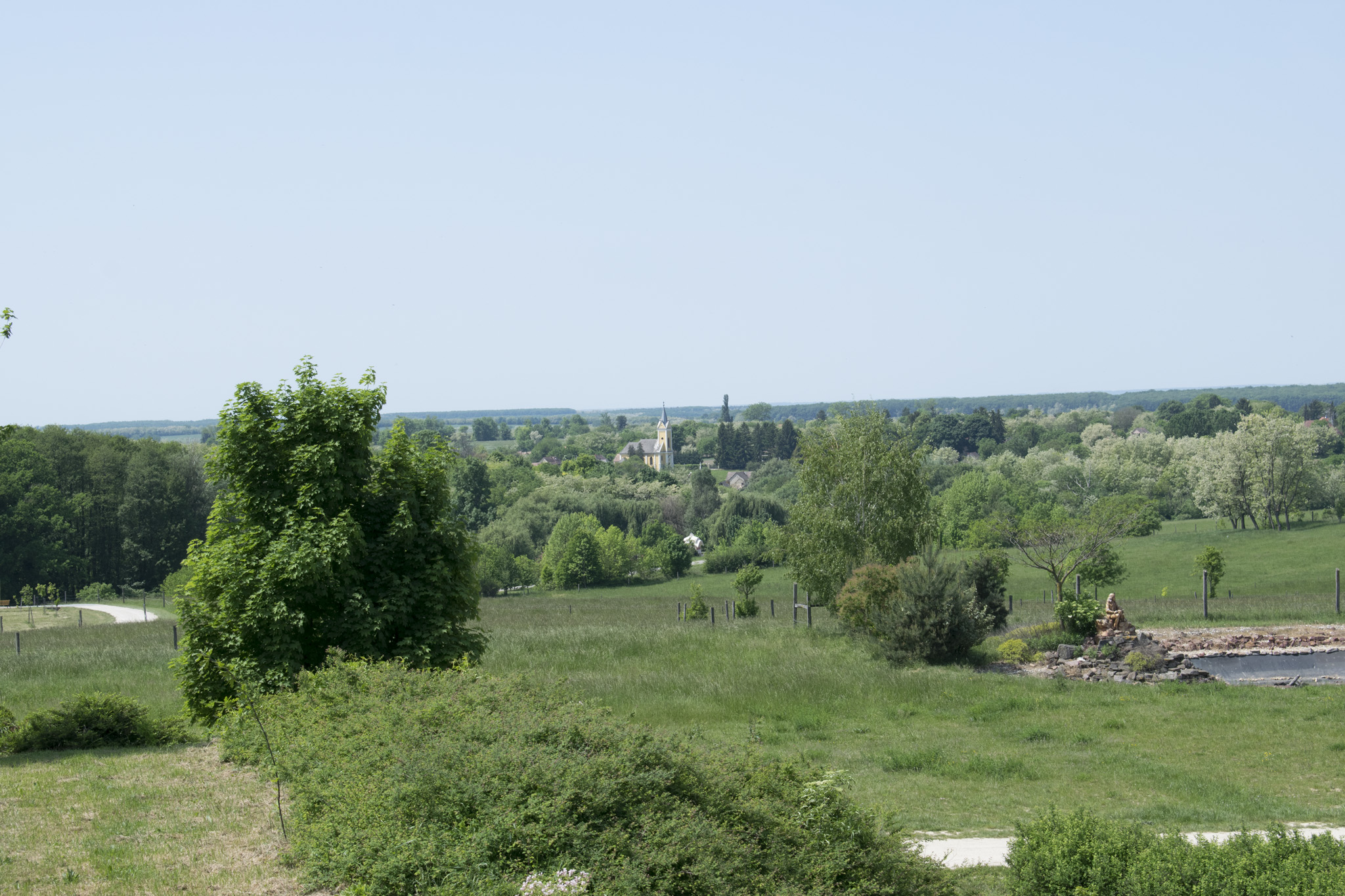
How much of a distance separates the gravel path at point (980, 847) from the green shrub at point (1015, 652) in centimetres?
1100

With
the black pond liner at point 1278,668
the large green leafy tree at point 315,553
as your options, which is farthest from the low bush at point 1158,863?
the black pond liner at point 1278,668

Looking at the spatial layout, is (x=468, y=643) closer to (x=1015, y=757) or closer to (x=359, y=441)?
(x=359, y=441)

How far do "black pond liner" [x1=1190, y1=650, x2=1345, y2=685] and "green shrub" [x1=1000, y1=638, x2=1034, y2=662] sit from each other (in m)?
3.20

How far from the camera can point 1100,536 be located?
26.9m

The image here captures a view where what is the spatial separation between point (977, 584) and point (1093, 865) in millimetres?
15881

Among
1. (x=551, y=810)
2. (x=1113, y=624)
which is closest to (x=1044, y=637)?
(x=1113, y=624)

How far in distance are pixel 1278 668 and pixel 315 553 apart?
19.6 m

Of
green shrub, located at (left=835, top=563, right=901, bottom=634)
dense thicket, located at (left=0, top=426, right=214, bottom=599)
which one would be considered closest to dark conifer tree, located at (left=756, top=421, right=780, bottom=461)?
dense thicket, located at (left=0, top=426, right=214, bottom=599)

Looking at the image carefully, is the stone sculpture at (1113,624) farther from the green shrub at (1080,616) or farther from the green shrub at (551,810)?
the green shrub at (551,810)

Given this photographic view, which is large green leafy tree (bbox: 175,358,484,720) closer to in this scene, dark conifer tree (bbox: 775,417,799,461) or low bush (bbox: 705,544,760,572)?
low bush (bbox: 705,544,760,572)

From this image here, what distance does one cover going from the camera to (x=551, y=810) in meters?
5.67

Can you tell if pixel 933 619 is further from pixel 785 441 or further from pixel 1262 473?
pixel 785 441

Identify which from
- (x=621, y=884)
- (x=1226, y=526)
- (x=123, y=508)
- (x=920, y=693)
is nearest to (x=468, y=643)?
(x=621, y=884)

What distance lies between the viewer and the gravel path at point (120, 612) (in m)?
43.8
